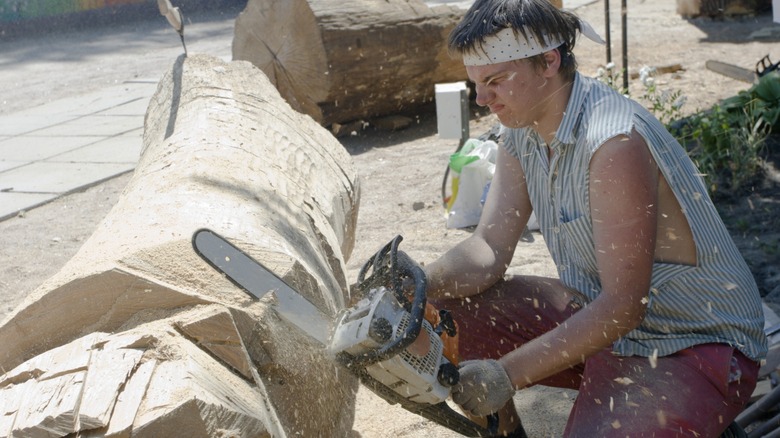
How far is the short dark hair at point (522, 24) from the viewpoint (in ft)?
6.80

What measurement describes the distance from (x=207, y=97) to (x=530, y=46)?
6.26 feet

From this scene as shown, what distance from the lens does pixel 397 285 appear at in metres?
1.98

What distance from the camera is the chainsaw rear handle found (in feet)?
5.95

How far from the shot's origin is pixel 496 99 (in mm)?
2133

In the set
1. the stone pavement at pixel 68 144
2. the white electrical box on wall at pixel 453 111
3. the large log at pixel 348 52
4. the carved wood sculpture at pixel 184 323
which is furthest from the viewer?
the large log at pixel 348 52

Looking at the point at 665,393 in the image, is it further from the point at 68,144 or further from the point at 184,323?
the point at 68,144

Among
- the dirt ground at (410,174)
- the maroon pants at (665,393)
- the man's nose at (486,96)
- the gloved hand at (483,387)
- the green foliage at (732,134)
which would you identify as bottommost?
the dirt ground at (410,174)

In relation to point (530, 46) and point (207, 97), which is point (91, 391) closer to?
point (530, 46)

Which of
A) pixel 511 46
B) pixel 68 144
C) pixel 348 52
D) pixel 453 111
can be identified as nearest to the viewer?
pixel 511 46

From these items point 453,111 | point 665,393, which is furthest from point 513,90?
point 453,111

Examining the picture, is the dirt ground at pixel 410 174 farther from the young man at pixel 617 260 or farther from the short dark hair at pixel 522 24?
the short dark hair at pixel 522 24

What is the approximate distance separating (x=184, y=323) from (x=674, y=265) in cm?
118

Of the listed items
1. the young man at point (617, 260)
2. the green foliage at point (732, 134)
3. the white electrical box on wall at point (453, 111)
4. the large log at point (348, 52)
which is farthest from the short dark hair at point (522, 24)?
the large log at point (348, 52)

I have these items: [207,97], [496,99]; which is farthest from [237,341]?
[207,97]
